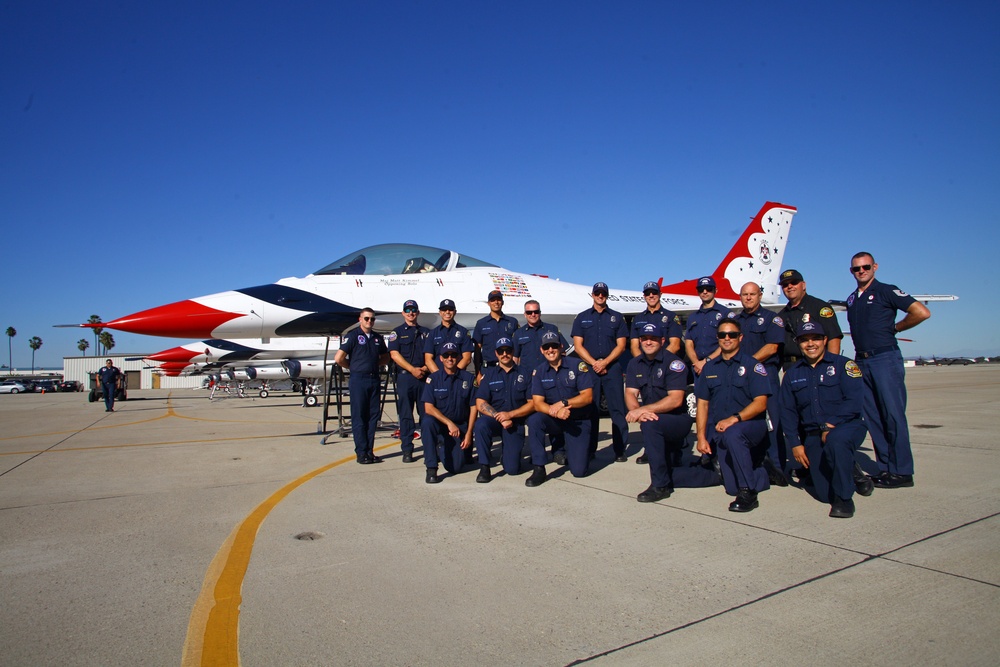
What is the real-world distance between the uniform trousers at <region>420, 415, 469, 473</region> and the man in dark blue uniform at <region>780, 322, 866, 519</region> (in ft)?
9.62

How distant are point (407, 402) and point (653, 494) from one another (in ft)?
10.8

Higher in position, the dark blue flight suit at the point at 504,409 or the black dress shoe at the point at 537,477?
the dark blue flight suit at the point at 504,409

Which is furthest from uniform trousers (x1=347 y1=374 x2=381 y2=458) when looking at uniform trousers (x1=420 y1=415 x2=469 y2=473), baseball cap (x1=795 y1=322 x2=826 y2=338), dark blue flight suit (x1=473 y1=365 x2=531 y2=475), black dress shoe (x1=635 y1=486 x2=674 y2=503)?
baseball cap (x1=795 y1=322 x2=826 y2=338)

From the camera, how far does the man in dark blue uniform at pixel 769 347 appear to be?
15.6 feet

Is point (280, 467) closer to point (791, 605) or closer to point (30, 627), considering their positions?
point (30, 627)

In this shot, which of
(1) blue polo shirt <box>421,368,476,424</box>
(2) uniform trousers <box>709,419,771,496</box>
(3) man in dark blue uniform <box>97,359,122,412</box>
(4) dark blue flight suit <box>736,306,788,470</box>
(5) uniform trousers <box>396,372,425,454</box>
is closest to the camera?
(2) uniform trousers <box>709,419,771,496</box>

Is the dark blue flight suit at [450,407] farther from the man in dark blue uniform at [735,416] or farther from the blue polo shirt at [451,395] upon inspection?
the man in dark blue uniform at [735,416]

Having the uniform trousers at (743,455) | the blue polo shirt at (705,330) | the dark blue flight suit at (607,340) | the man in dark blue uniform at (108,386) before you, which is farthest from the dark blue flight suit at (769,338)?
the man in dark blue uniform at (108,386)

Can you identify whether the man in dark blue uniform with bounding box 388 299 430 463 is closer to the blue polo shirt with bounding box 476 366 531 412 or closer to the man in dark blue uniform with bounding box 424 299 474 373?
the man in dark blue uniform with bounding box 424 299 474 373

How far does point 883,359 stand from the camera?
4.82m

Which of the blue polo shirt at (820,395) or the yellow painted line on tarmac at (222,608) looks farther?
the blue polo shirt at (820,395)

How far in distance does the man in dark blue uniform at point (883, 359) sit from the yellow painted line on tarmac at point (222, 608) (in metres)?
4.65

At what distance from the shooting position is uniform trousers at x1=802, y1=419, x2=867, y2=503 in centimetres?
Result: 378

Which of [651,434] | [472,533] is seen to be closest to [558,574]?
[472,533]
